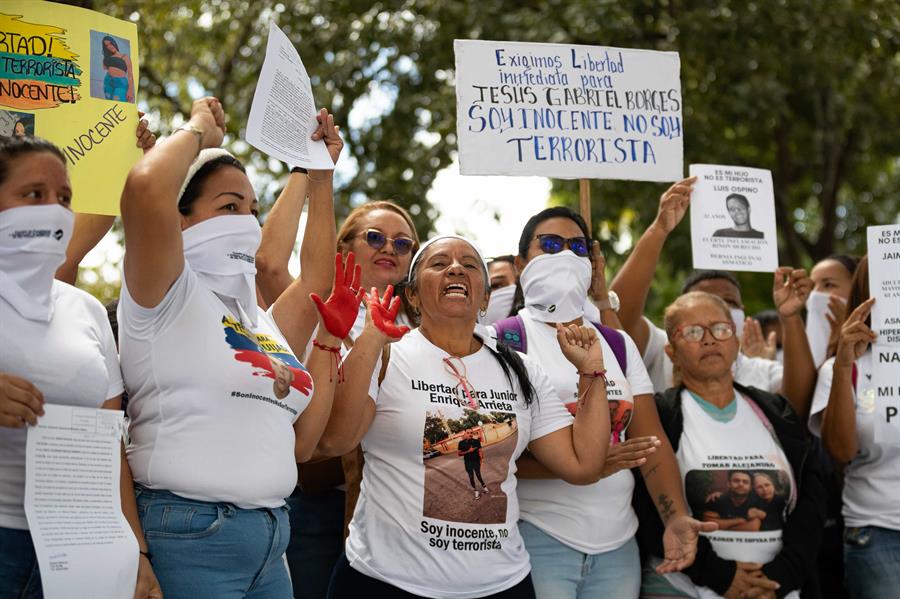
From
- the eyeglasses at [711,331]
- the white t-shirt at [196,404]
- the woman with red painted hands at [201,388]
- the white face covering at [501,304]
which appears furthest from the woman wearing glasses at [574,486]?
the white t-shirt at [196,404]

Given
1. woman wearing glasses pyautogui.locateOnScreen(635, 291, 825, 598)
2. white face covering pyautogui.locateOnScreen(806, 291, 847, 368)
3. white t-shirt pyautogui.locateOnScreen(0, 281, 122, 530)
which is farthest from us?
white face covering pyautogui.locateOnScreen(806, 291, 847, 368)

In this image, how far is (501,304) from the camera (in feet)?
18.1

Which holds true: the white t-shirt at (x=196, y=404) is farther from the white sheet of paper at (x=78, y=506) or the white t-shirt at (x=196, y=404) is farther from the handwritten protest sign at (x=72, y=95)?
the handwritten protest sign at (x=72, y=95)

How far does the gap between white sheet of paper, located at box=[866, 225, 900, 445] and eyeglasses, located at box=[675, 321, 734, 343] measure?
0.72 m

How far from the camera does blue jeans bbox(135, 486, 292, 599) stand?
3.03 metres

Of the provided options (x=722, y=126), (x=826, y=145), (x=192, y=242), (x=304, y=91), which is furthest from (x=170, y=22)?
(x=192, y=242)

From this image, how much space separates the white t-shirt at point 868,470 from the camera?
16.5 feet

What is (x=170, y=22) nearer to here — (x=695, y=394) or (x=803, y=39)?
(x=803, y=39)

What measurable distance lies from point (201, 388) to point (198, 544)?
43 centimetres

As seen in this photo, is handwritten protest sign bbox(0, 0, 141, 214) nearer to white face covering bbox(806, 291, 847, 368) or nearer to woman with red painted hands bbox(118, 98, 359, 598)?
woman with red painted hands bbox(118, 98, 359, 598)

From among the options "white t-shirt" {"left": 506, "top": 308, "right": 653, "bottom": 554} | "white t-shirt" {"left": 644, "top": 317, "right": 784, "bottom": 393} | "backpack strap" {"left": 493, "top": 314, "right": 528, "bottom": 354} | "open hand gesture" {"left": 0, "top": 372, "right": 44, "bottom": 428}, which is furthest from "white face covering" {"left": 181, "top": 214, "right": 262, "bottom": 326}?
"white t-shirt" {"left": 644, "top": 317, "right": 784, "bottom": 393}

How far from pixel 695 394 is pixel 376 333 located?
1886 mm

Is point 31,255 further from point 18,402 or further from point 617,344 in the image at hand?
point 617,344

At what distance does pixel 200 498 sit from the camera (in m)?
3.06
